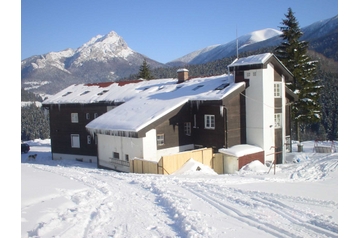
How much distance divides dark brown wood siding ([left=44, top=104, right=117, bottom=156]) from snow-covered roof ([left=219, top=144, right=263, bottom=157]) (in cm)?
1124

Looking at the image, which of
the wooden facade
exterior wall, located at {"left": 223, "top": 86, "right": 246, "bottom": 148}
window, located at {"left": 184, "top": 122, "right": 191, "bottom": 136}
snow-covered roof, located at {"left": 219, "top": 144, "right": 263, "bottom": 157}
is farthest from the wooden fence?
the wooden facade

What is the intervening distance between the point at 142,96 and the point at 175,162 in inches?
349

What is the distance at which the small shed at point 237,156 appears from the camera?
18.2 metres

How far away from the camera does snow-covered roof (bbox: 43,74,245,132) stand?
62.4 ft

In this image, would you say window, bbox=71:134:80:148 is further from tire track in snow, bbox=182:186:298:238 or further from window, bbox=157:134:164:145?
tire track in snow, bbox=182:186:298:238

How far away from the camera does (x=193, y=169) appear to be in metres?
16.2

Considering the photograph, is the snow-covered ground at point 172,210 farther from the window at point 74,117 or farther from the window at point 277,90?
the window at point 74,117

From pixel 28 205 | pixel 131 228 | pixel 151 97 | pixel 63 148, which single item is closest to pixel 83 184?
pixel 28 205

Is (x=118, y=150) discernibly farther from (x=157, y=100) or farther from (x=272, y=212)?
(x=272, y=212)

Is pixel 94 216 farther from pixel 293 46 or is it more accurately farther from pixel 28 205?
pixel 293 46

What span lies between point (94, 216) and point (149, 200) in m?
2.02

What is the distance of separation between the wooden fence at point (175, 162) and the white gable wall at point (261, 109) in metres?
3.23
